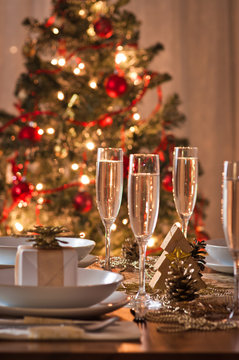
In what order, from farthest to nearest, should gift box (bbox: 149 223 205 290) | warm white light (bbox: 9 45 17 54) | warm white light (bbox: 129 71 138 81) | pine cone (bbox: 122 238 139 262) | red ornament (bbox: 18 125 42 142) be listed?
warm white light (bbox: 9 45 17 54) → warm white light (bbox: 129 71 138 81) → red ornament (bbox: 18 125 42 142) → pine cone (bbox: 122 238 139 262) → gift box (bbox: 149 223 205 290)

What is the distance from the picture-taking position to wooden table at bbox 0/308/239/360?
83 cm

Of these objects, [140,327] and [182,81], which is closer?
[140,327]

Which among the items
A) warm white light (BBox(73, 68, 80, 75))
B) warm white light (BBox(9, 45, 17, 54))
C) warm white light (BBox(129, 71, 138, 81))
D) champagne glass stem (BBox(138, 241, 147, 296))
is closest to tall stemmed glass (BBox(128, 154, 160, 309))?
champagne glass stem (BBox(138, 241, 147, 296))

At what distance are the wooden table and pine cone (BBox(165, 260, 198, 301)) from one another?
0.23m

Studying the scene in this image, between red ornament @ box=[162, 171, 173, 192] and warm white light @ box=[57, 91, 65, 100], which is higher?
warm white light @ box=[57, 91, 65, 100]

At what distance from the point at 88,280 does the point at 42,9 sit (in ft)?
11.7

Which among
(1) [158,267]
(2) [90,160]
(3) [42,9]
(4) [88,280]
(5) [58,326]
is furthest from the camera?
(3) [42,9]

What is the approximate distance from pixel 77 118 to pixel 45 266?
7.18 ft

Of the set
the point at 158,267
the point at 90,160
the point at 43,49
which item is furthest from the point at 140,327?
the point at 43,49

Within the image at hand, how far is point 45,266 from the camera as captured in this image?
1.02 meters

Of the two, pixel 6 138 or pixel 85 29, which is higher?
pixel 85 29

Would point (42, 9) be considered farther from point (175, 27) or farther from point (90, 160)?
point (90, 160)

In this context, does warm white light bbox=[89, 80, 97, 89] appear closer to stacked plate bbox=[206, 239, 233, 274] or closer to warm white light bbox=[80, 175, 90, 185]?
warm white light bbox=[80, 175, 90, 185]

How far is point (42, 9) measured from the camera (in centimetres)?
441
